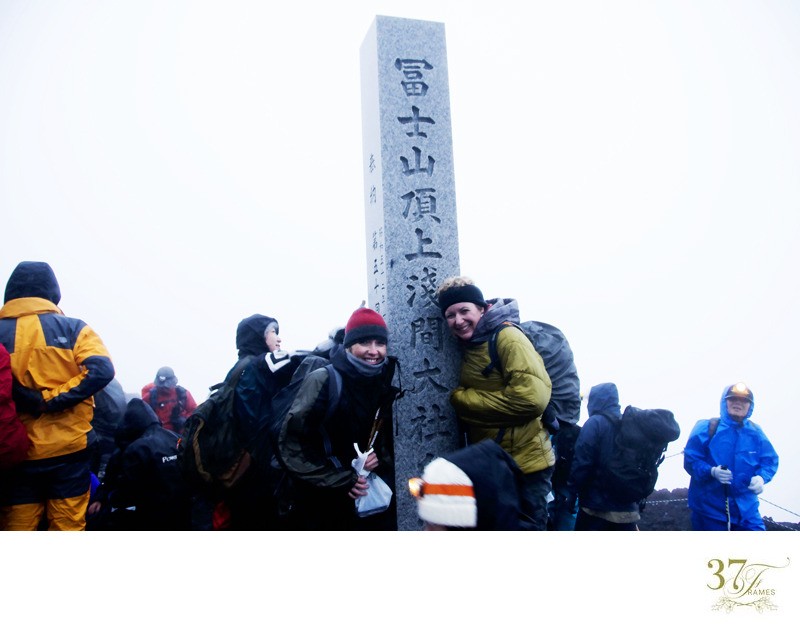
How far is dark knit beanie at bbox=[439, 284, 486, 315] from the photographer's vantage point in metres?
3.28

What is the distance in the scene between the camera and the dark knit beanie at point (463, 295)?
10.8ft

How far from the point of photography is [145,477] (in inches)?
152

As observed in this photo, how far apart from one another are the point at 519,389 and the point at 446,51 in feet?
9.07

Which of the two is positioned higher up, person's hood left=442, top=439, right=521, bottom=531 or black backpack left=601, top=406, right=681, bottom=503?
person's hood left=442, top=439, right=521, bottom=531

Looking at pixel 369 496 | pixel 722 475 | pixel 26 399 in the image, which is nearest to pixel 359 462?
pixel 369 496

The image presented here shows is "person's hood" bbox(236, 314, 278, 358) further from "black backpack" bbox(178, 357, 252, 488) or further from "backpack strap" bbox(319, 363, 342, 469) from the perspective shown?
"backpack strap" bbox(319, 363, 342, 469)

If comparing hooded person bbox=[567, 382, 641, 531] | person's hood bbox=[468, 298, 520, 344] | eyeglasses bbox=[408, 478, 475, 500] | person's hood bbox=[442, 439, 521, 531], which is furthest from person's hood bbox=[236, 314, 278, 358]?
hooded person bbox=[567, 382, 641, 531]

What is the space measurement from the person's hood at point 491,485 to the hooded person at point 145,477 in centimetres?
289

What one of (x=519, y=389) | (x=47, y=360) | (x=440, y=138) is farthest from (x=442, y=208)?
(x=47, y=360)

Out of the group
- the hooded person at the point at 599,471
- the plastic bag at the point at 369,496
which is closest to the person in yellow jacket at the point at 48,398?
the plastic bag at the point at 369,496

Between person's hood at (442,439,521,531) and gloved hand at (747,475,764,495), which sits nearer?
person's hood at (442,439,521,531)
